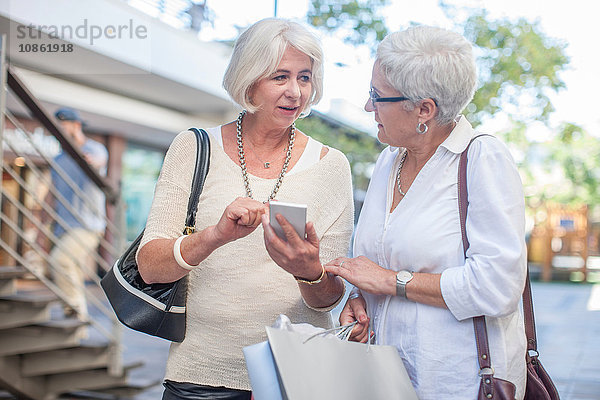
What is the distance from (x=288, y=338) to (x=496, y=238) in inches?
22.2

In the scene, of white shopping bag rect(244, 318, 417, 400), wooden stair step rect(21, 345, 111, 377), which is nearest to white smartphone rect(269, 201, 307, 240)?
white shopping bag rect(244, 318, 417, 400)

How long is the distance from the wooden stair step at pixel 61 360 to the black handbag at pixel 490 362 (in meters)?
4.51

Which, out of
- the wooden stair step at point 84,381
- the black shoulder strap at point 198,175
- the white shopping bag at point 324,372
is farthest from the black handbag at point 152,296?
the wooden stair step at point 84,381

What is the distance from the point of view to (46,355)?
Result: 18.2 feet

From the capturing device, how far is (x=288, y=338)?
146 centimetres

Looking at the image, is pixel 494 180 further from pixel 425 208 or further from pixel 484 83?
pixel 484 83

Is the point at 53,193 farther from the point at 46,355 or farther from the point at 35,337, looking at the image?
the point at 46,355

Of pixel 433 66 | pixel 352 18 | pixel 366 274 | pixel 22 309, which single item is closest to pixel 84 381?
pixel 22 309

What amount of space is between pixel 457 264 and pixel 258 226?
59cm

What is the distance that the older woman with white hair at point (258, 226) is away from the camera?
6.40 ft

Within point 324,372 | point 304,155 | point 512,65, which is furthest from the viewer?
point 512,65

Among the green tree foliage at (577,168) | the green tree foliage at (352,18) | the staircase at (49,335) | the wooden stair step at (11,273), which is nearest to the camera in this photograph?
the wooden stair step at (11,273)

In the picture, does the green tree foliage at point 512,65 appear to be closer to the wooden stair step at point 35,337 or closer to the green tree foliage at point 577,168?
the wooden stair step at point 35,337

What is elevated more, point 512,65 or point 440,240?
point 512,65
